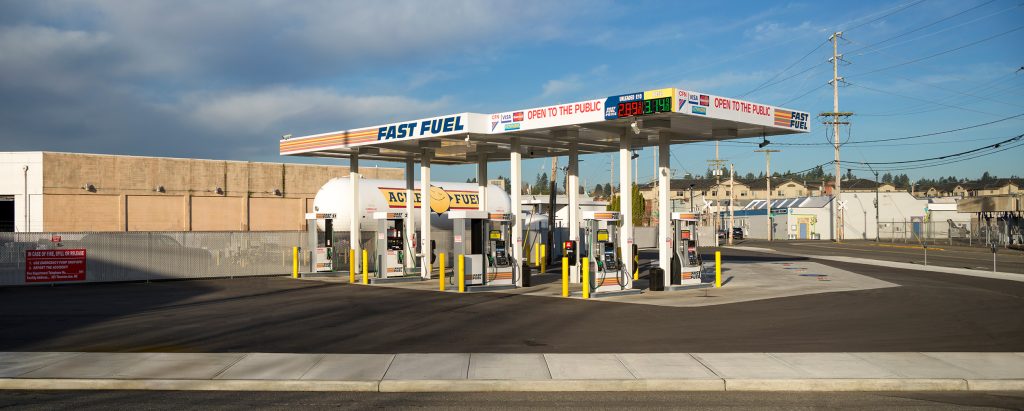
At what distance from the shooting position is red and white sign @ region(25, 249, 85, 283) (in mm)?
27391

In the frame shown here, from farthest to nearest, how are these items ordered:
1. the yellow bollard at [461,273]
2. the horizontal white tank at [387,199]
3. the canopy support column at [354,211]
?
the horizontal white tank at [387,199], the canopy support column at [354,211], the yellow bollard at [461,273]

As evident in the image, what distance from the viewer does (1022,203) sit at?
189ft

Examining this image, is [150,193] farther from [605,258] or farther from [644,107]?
[644,107]

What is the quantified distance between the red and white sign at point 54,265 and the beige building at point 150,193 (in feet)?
62.4

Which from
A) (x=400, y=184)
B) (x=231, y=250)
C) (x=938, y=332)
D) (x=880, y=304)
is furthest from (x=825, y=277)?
(x=231, y=250)

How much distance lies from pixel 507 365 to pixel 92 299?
16.3 metres

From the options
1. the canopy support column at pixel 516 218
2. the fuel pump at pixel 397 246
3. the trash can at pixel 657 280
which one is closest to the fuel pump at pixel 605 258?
the trash can at pixel 657 280

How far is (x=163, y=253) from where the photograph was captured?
2972cm

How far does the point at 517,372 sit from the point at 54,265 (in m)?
23.8

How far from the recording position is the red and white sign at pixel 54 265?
27.4 m

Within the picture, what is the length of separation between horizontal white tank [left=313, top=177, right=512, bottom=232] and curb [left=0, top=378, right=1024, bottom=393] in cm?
2077

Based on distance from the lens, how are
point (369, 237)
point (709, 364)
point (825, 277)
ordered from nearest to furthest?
point (709, 364) → point (825, 277) → point (369, 237)

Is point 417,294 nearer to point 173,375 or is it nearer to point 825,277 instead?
point 173,375

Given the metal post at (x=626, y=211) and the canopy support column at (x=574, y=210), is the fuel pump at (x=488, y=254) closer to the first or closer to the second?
the canopy support column at (x=574, y=210)
